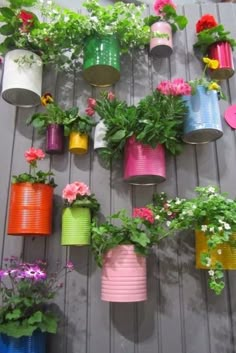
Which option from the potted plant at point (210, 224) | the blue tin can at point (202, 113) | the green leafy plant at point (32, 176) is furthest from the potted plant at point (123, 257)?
the blue tin can at point (202, 113)

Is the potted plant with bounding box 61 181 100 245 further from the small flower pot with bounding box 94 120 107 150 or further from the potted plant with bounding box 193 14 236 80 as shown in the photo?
the potted plant with bounding box 193 14 236 80

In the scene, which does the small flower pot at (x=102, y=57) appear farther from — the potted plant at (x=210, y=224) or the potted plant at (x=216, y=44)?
the potted plant at (x=210, y=224)

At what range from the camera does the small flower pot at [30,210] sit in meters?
1.21

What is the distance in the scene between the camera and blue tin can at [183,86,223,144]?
51.1 inches

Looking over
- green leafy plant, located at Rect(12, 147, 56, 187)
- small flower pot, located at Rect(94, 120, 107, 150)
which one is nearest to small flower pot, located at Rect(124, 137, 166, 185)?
small flower pot, located at Rect(94, 120, 107, 150)

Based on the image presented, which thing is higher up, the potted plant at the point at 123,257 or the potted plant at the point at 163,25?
the potted plant at the point at 163,25

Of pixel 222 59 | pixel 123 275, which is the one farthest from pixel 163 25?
pixel 123 275

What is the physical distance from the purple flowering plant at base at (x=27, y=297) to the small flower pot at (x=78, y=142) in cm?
50

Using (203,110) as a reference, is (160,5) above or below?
above

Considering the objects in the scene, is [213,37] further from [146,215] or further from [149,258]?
[149,258]

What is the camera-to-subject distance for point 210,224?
1.12m

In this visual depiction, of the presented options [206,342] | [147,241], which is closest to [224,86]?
[147,241]

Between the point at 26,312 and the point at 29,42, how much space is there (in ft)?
3.92

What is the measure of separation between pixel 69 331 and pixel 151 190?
0.69m
